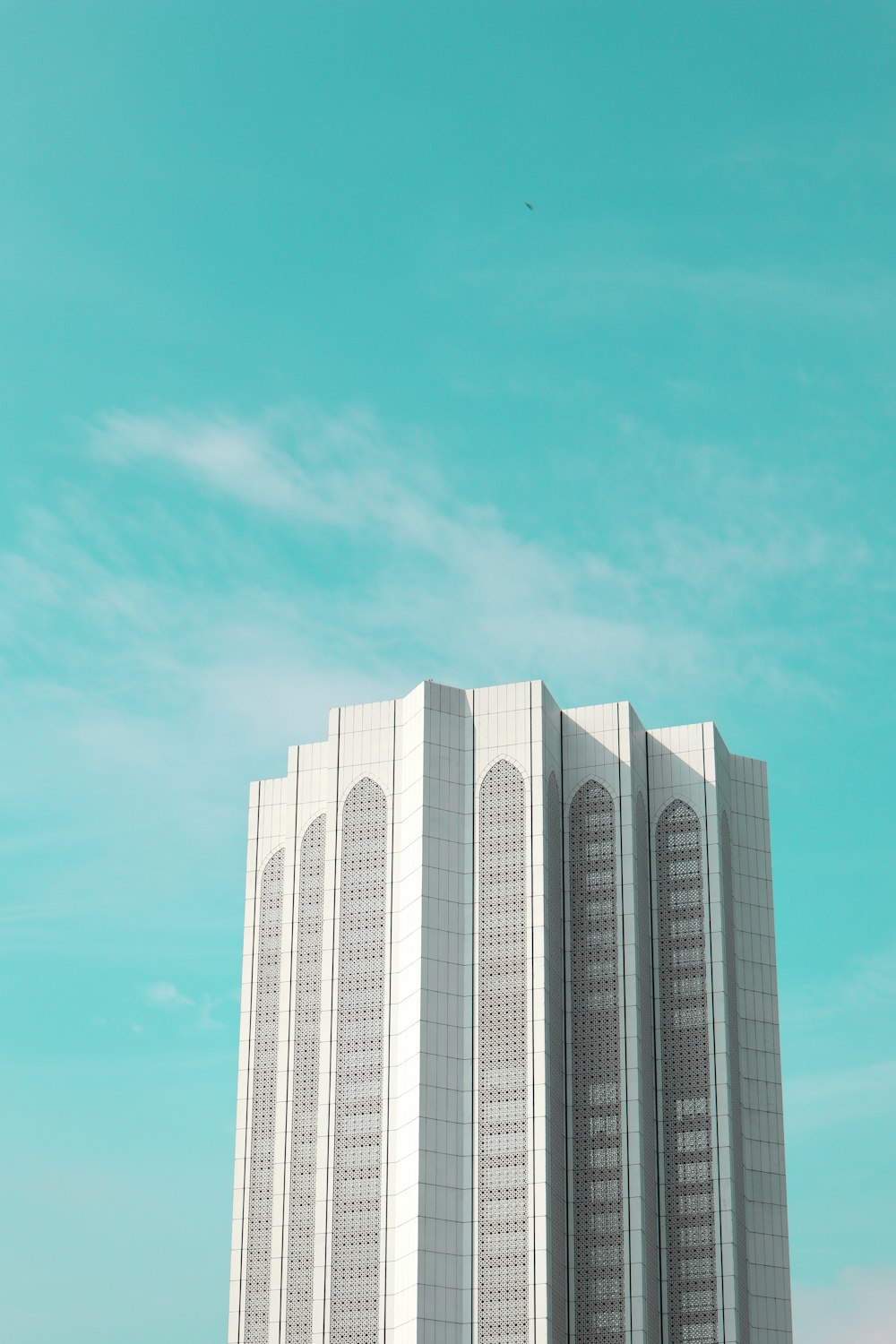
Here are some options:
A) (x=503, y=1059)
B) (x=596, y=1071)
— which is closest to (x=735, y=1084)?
(x=596, y=1071)

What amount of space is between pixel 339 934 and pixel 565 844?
27.9 ft

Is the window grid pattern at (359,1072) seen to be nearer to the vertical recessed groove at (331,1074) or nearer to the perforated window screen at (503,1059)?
the vertical recessed groove at (331,1074)

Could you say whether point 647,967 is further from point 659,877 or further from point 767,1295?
point 767,1295

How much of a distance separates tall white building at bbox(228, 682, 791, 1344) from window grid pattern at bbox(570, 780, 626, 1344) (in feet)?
0.24

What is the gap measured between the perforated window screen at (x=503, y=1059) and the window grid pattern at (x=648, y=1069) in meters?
4.28

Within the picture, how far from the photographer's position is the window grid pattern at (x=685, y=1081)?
62531mm

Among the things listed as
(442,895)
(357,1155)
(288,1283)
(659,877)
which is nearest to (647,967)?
(659,877)

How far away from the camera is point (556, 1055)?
6419 cm

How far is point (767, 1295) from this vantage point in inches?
2530

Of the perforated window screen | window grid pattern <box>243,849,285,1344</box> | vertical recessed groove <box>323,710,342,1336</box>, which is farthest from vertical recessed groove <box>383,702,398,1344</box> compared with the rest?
window grid pattern <box>243,849,285,1344</box>

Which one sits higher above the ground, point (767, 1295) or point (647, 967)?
point (647, 967)

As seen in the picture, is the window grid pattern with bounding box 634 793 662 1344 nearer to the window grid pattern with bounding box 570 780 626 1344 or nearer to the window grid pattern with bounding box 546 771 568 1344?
the window grid pattern with bounding box 570 780 626 1344

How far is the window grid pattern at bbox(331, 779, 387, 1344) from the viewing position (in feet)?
203

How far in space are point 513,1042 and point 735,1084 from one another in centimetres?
821
